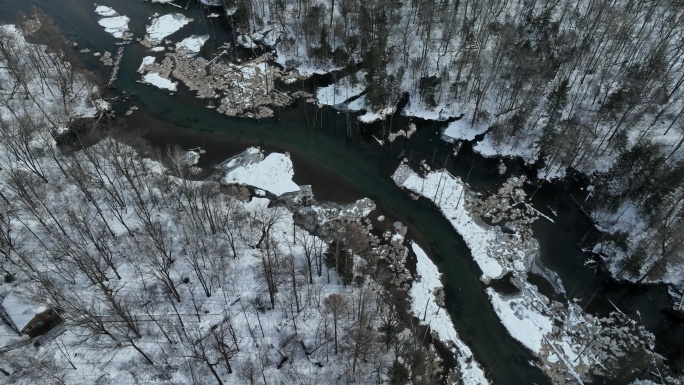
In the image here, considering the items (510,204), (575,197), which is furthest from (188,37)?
(575,197)

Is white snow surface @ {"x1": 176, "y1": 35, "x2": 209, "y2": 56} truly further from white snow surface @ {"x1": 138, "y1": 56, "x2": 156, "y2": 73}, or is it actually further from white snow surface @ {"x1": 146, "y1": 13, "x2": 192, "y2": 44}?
white snow surface @ {"x1": 138, "y1": 56, "x2": 156, "y2": 73}

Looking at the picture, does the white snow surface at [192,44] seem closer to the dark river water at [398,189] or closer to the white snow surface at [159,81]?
the dark river water at [398,189]

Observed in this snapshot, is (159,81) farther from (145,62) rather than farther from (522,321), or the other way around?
(522,321)

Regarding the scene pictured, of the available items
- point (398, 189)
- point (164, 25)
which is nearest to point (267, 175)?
point (398, 189)

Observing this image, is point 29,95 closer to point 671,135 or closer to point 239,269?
point 239,269

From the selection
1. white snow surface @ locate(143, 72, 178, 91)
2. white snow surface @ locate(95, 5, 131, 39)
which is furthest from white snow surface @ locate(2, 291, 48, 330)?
white snow surface @ locate(95, 5, 131, 39)
